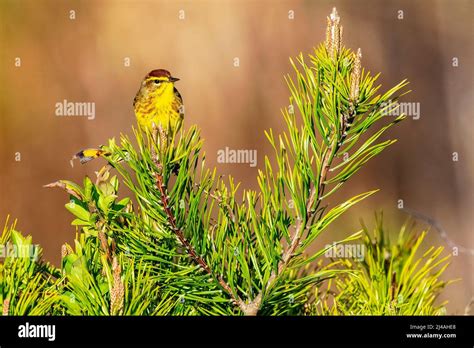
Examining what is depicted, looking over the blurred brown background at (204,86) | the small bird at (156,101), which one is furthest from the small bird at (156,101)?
the blurred brown background at (204,86)

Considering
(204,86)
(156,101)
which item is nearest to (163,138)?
(156,101)

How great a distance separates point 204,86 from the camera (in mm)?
3711

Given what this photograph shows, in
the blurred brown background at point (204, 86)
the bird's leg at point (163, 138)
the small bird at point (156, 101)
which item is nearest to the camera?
the bird's leg at point (163, 138)

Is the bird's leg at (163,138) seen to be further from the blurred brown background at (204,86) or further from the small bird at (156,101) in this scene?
the blurred brown background at (204,86)

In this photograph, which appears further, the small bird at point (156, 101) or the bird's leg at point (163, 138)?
the small bird at point (156, 101)

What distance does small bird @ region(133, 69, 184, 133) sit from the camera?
7.68ft

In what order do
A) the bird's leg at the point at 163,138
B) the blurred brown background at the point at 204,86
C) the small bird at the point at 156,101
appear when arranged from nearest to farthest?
1. the bird's leg at the point at 163,138
2. the small bird at the point at 156,101
3. the blurred brown background at the point at 204,86

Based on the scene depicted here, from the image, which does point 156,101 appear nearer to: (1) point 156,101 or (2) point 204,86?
(1) point 156,101

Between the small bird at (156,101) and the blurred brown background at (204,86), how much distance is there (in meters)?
1.05

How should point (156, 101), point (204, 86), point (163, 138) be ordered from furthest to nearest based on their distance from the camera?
point (204, 86), point (156, 101), point (163, 138)

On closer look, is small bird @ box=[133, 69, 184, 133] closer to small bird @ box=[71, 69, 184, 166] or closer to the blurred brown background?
small bird @ box=[71, 69, 184, 166]

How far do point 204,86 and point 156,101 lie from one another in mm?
1355

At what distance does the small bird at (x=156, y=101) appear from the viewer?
234 centimetres
